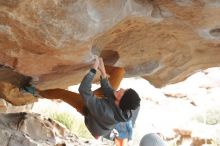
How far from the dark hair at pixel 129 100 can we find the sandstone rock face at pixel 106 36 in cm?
53

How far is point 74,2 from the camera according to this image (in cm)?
342

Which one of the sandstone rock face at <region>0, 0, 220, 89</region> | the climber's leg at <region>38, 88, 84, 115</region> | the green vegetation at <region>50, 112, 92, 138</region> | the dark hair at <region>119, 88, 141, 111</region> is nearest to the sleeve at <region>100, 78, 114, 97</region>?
the dark hair at <region>119, 88, 141, 111</region>

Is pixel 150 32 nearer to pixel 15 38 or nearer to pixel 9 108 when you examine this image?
pixel 15 38

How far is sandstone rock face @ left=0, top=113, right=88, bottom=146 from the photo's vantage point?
201 inches

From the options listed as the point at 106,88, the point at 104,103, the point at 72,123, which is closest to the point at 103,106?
the point at 104,103

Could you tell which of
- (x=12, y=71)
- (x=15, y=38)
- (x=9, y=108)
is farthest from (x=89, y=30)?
(x=9, y=108)

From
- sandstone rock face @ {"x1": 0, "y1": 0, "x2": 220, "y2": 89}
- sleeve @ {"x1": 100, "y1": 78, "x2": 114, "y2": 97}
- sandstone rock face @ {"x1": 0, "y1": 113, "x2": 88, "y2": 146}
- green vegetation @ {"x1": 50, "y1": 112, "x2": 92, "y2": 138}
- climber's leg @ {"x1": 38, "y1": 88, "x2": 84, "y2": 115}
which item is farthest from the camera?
green vegetation @ {"x1": 50, "y1": 112, "x2": 92, "y2": 138}

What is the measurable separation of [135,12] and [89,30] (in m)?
0.51

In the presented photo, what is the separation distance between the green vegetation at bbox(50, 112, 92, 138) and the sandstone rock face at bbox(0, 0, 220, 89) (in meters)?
3.41

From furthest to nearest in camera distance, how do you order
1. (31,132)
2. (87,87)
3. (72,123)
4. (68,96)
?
1. (72,123)
2. (31,132)
3. (68,96)
4. (87,87)

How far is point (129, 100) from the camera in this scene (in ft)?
14.2

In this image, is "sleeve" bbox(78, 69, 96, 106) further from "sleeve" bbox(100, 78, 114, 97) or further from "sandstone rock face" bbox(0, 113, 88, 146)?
"sandstone rock face" bbox(0, 113, 88, 146)

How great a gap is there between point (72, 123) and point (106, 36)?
525cm

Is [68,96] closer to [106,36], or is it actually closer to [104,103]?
[104,103]
